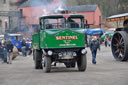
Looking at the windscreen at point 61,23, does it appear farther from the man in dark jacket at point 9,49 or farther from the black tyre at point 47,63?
the man in dark jacket at point 9,49

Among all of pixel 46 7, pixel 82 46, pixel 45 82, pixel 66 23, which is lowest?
pixel 45 82

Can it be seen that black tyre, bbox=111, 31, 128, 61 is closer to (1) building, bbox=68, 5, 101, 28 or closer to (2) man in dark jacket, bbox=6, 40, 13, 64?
(2) man in dark jacket, bbox=6, 40, 13, 64

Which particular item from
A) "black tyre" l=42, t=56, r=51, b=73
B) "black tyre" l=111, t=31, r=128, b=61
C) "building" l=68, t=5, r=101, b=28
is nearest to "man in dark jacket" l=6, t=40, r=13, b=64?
"black tyre" l=111, t=31, r=128, b=61

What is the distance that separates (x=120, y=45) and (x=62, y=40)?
23.3 ft

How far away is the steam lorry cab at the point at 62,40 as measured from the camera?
14.3 metres

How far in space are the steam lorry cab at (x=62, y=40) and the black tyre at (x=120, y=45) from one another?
523 cm

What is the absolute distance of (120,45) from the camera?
A: 67.7ft

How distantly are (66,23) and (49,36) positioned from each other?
1101mm

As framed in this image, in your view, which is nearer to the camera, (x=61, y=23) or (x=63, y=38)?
(x=63, y=38)

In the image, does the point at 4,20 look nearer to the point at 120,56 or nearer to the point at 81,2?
the point at 81,2

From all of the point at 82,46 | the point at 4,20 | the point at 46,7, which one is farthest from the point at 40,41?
the point at 4,20

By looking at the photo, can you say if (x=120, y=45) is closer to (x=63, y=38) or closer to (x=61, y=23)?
(x=61, y=23)

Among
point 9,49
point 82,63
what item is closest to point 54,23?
point 82,63

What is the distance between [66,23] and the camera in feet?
49.0
